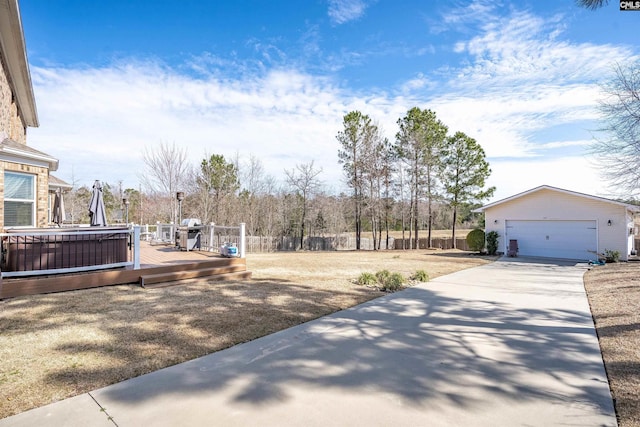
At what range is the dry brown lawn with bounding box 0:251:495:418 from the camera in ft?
10.2

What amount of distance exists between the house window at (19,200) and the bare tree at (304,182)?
1952 cm

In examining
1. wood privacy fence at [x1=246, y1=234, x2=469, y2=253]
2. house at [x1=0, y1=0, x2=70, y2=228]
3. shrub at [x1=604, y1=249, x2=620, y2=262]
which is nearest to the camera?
house at [x1=0, y1=0, x2=70, y2=228]

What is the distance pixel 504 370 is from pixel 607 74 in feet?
32.4

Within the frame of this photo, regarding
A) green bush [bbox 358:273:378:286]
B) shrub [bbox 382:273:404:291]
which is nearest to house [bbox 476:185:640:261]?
shrub [bbox 382:273:404:291]

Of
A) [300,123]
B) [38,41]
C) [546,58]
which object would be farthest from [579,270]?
A: [38,41]

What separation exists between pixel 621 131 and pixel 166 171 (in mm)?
23340

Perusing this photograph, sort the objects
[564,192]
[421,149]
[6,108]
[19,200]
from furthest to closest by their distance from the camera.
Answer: [421,149] < [564,192] < [6,108] < [19,200]

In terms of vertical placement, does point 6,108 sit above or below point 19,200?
above

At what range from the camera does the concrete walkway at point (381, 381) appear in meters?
2.54

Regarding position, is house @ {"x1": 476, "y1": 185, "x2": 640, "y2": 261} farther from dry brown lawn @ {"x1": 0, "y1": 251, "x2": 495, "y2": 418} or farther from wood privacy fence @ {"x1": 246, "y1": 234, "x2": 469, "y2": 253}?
dry brown lawn @ {"x1": 0, "y1": 251, "x2": 495, "y2": 418}

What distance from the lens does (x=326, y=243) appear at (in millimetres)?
26828

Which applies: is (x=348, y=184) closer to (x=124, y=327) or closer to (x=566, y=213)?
(x=566, y=213)

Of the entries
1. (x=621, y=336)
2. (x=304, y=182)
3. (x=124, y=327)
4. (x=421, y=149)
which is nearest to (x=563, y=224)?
(x=421, y=149)

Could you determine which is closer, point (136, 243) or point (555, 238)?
point (136, 243)
